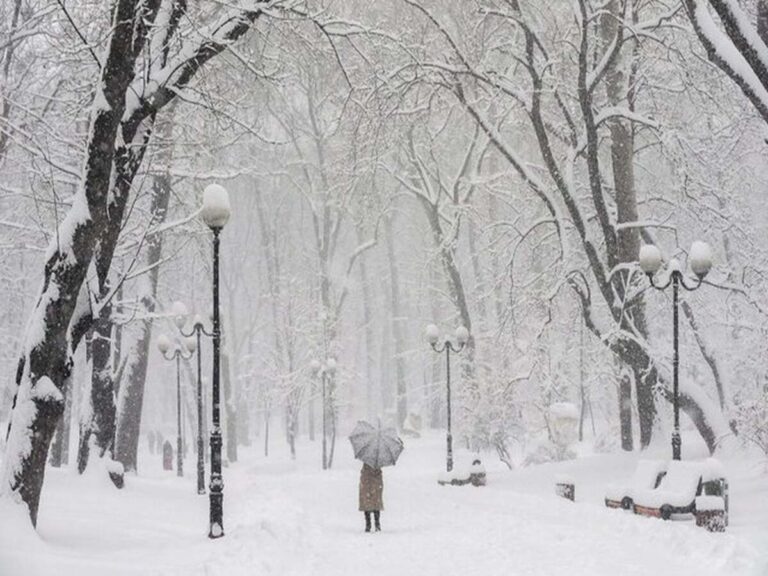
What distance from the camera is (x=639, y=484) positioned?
14852 millimetres

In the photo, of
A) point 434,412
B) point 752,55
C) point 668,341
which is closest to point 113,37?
point 752,55

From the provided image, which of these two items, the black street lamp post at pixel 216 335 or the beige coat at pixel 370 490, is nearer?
the black street lamp post at pixel 216 335

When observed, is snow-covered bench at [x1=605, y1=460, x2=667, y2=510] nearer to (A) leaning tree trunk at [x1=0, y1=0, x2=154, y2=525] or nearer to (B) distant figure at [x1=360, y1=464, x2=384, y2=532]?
(B) distant figure at [x1=360, y1=464, x2=384, y2=532]

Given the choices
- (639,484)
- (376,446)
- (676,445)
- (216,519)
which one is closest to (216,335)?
(216,519)

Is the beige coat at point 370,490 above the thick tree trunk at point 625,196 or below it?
below

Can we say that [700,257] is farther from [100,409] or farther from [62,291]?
[100,409]

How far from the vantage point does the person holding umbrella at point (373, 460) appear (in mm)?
13438

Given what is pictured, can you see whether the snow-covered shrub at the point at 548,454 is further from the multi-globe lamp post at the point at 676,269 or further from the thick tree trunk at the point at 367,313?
the thick tree trunk at the point at 367,313

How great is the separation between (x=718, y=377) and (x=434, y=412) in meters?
29.6

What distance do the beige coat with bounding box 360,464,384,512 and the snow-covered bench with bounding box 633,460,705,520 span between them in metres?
4.33

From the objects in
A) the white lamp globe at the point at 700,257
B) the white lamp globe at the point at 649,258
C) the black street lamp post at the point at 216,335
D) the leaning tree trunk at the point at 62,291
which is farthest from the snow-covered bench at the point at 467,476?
the leaning tree trunk at the point at 62,291

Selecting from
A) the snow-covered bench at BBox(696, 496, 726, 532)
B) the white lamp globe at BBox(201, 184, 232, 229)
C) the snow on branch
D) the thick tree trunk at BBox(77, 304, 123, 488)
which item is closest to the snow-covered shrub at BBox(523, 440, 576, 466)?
the thick tree trunk at BBox(77, 304, 123, 488)

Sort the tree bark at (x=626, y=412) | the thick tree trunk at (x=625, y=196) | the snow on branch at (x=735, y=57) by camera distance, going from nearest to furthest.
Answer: the snow on branch at (x=735, y=57), the thick tree trunk at (x=625, y=196), the tree bark at (x=626, y=412)

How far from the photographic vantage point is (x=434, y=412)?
49969 mm
